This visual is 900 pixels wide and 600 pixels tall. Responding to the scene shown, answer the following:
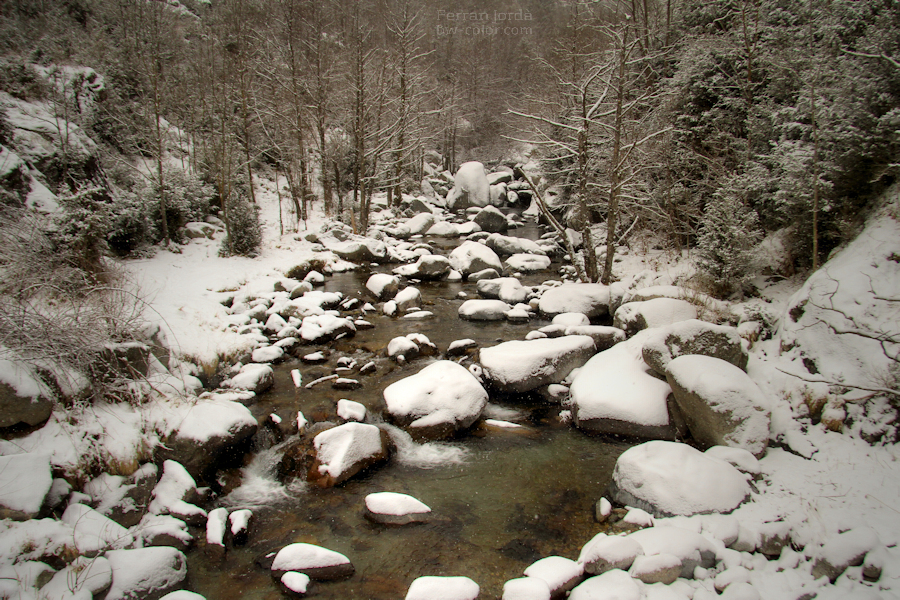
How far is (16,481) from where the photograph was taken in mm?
3621

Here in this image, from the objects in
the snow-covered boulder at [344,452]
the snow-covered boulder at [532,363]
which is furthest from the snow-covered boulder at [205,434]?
the snow-covered boulder at [532,363]

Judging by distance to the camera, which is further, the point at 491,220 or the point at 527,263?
the point at 491,220

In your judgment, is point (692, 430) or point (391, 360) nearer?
point (692, 430)

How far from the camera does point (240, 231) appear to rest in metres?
11.7

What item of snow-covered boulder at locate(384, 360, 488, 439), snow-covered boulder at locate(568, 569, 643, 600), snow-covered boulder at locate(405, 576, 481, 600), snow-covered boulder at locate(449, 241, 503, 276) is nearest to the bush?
snow-covered boulder at locate(449, 241, 503, 276)

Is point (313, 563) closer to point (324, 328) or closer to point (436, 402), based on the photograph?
point (436, 402)

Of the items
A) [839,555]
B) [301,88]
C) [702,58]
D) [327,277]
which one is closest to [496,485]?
[839,555]

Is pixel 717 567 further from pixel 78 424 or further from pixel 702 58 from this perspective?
pixel 702 58

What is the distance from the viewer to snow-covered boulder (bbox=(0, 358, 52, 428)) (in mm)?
4055

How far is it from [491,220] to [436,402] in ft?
48.3

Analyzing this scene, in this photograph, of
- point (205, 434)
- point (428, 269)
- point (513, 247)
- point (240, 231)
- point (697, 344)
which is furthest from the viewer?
point (513, 247)

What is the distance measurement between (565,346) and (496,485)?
2716mm

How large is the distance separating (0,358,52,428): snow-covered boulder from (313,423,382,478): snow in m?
2.62

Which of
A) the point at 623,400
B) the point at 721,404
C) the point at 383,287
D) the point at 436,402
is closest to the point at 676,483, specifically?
the point at 721,404
